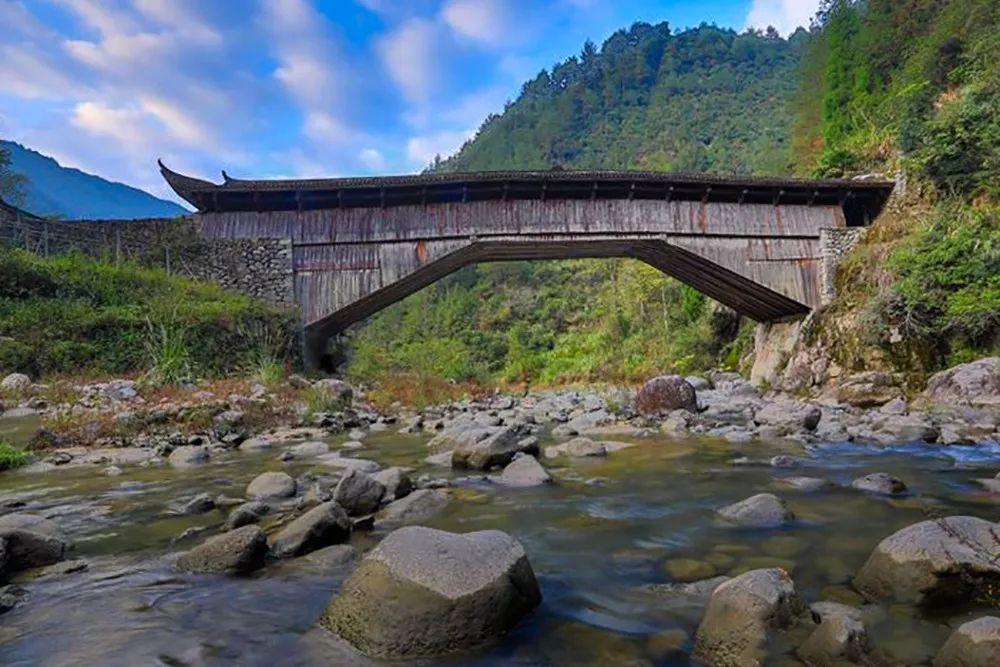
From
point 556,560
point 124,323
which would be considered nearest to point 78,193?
point 124,323

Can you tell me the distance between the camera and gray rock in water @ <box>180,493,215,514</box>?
4242mm

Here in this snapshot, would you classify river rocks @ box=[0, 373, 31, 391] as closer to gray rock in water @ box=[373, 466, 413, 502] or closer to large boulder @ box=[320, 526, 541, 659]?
gray rock in water @ box=[373, 466, 413, 502]

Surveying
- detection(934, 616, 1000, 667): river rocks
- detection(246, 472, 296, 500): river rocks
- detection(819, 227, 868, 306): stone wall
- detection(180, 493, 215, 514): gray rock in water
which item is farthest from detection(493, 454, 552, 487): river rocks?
detection(819, 227, 868, 306): stone wall

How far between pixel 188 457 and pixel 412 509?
3.51 m

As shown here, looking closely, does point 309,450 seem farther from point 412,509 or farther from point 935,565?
point 935,565

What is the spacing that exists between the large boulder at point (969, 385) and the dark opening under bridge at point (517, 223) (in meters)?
6.66

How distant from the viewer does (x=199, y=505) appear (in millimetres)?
4289

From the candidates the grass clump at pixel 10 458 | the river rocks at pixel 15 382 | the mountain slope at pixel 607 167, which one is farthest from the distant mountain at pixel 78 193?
the grass clump at pixel 10 458

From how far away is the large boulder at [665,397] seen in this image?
33.8 feet

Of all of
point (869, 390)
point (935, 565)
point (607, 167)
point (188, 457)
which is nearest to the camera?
point (935, 565)

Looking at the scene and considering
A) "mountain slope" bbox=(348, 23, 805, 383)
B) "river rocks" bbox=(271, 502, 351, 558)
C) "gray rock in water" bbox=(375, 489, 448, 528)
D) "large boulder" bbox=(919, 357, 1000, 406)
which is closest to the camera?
"river rocks" bbox=(271, 502, 351, 558)

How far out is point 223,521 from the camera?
4031 millimetres

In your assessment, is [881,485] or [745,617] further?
[881,485]

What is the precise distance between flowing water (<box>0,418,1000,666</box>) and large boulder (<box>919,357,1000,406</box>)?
14.9 feet
